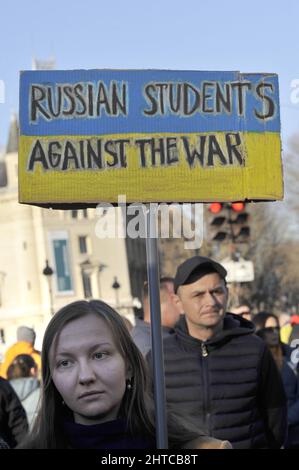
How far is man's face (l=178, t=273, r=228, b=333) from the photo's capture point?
6551 mm

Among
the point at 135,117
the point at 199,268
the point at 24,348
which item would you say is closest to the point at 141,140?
the point at 135,117

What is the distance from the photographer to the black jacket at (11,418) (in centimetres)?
802

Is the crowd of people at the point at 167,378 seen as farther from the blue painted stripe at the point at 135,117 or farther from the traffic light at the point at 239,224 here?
the traffic light at the point at 239,224

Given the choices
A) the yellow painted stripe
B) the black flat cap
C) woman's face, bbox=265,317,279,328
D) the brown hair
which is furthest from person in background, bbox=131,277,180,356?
the brown hair

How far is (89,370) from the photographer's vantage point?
3951mm

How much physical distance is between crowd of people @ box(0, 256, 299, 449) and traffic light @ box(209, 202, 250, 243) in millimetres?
8540

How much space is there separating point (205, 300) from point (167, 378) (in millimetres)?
439

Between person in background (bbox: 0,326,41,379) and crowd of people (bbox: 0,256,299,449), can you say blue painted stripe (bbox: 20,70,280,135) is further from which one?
person in background (bbox: 0,326,41,379)

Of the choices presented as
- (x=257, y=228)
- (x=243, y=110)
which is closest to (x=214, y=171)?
(x=243, y=110)

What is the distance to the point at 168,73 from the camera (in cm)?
449

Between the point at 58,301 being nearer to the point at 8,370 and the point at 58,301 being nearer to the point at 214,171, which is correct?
the point at 8,370

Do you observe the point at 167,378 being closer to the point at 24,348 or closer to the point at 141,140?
the point at 141,140

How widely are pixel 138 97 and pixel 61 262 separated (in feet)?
263
